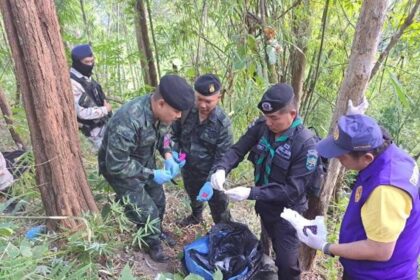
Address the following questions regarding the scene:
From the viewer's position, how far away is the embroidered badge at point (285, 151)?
2.33 metres

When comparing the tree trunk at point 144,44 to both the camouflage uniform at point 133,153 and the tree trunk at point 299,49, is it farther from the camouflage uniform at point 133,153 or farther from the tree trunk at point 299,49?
the camouflage uniform at point 133,153

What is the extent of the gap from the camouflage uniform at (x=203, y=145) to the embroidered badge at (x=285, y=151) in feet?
1.95

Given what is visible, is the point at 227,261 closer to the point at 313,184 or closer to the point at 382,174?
the point at 313,184

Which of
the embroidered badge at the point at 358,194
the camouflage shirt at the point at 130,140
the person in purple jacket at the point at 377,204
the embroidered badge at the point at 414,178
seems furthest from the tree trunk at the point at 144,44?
the embroidered badge at the point at 414,178

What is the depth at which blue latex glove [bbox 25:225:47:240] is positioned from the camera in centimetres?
219

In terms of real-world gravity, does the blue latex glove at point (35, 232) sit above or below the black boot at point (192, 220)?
above

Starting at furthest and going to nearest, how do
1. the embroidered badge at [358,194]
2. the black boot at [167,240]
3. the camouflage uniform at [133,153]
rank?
the black boot at [167,240] < the camouflage uniform at [133,153] < the embroidered badge at [358,194]

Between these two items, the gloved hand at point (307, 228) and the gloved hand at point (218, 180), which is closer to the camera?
the gloved hand at point (307, 228)

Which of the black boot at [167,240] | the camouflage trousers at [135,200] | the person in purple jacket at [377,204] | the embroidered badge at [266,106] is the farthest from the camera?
the black boot at [167,240]

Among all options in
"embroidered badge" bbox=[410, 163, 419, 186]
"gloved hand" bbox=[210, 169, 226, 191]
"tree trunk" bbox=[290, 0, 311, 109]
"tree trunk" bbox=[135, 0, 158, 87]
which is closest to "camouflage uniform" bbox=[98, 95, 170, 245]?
"gloved hand" bbox=[210, 169, 226, 191]

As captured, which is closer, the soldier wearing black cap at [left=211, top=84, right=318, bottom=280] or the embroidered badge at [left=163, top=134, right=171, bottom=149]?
the soldier wearing black cap at [left=211, top=84, right=318, bottom=280]

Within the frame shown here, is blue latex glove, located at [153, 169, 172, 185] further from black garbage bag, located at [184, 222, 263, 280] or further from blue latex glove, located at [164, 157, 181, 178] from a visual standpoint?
black garbage bag, located at [184, 222, 263, 280]

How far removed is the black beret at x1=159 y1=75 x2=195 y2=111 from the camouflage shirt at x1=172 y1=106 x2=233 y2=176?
560 millimetres

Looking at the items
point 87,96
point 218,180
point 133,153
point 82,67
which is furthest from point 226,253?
point 82,67
